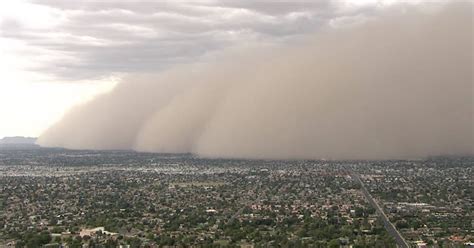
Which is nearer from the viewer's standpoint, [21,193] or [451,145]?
[21,193]

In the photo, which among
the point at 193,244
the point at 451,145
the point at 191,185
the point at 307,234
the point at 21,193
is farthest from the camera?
the point at 451,145

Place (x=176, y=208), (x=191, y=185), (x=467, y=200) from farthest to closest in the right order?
(x=191, y=185) → (x=467, y=200) → (x=176, y=208)

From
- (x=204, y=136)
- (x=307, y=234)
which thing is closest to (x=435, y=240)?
(x=307, y=234)

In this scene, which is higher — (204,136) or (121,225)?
(204,136)

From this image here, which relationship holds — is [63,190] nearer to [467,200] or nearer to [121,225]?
[121,225]

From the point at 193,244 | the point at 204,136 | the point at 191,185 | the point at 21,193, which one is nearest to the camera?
the point at 193,244

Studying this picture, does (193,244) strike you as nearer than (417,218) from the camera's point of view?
Yes

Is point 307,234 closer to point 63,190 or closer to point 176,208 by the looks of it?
point 176,208

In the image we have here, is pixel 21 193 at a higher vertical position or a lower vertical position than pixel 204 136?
lower

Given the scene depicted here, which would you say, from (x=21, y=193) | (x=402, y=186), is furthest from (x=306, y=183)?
(x=21, y=193)
